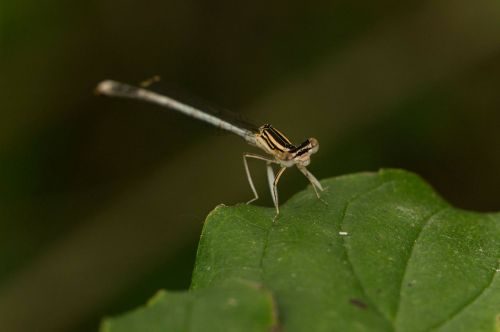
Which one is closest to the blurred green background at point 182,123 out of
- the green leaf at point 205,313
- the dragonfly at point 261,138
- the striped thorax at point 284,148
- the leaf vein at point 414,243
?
the dragonfly at point 261,138

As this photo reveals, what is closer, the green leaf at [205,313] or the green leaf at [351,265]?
the green leaf at [205,313]

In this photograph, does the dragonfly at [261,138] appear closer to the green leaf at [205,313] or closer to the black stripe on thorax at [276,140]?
the black stripe on thorax at [276,140]

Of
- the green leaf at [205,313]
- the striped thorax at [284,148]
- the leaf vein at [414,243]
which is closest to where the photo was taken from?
the green leaf at [205,313]

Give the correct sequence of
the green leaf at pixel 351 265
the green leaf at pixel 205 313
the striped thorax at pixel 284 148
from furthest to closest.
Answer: the striped thorax at pixel 284 148 < the green leaf at pixel 351 265 < the green leaf at pixel 205 313

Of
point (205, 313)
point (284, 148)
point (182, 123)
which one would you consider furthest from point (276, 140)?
point (205, 313)

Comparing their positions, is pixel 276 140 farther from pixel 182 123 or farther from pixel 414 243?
pixel 182 123

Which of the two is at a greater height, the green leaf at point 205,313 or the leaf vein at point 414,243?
the green leaf at point 205,313
